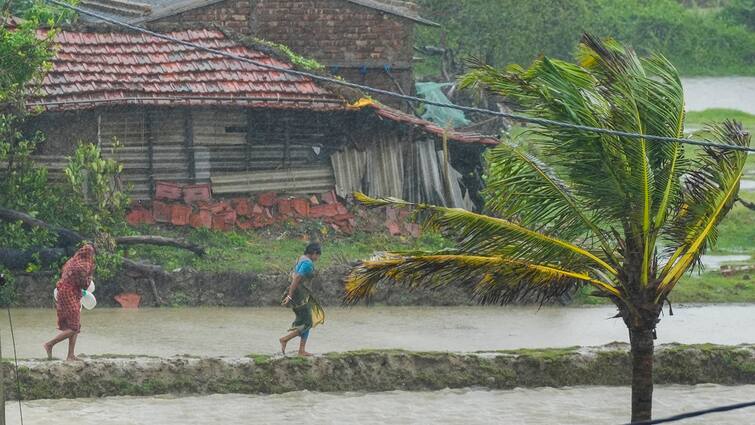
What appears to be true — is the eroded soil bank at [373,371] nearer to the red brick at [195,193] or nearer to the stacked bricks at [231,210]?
the stacked bricks at [231,210]

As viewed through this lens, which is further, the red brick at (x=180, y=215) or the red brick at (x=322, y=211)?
the red brick at (x=322, y=211)

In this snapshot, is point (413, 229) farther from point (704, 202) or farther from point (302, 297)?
point (704, 202)

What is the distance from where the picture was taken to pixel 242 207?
71.7 feet

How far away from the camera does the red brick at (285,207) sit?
→ 22.2 meters

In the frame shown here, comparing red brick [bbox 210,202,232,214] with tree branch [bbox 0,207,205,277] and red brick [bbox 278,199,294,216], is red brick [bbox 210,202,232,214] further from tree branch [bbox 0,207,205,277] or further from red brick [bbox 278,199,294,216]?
tree branch [bbox 0,207,205,277]

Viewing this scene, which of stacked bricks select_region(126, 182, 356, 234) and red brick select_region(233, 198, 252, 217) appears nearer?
stacked bricks select_region(126, 182, 356, 234)

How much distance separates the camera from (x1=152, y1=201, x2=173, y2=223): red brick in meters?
21.4

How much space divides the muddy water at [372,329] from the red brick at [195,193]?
2.91 m

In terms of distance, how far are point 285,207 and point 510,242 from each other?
10.1 meters

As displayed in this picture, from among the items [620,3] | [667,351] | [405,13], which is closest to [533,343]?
[667,351]

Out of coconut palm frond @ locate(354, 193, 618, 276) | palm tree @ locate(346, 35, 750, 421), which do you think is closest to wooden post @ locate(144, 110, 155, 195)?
palm tree @ locate(346, 35, 750, 421)

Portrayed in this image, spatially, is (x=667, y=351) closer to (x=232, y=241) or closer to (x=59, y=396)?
(x=59, y=396)

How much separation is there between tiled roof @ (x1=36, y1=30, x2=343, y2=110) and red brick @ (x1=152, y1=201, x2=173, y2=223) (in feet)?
5.08

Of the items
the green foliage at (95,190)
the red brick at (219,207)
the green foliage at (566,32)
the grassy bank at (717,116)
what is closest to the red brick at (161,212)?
the red brick at (219,207)
